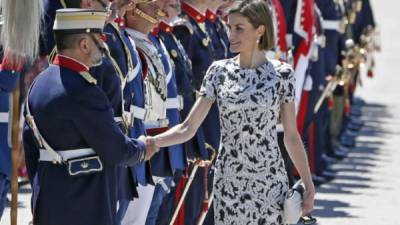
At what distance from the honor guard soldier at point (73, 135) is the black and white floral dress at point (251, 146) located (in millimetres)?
708

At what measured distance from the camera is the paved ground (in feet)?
37.5

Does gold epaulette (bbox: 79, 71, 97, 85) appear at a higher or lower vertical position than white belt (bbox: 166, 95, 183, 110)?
higher

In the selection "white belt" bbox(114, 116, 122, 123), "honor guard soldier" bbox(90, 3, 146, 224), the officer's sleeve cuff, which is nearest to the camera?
the officer's sleeve cuff

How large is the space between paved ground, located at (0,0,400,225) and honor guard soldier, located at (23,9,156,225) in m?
3.58

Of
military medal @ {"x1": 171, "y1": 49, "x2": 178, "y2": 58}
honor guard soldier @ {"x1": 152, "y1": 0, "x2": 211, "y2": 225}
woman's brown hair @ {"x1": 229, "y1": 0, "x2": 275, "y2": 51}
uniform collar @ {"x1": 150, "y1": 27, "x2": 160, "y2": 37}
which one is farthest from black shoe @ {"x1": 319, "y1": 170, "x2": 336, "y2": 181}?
woman's brown hair @ {"x1": 229, "y1": 0, "x2": 275, "y2": 51}

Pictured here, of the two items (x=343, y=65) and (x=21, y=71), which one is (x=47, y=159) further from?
(x=343, y=65)

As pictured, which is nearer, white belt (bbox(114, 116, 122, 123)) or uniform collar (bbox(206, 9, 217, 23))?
white belt (bbox(114, 116, 122, 123))

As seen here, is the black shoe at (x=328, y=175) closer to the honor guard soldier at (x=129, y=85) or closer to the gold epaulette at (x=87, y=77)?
the honor guard soldier at (x=129, y=85)

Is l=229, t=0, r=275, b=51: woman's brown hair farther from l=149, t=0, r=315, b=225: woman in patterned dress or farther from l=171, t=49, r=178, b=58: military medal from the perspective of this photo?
l=171, t=49, r=178, b=58: military medal

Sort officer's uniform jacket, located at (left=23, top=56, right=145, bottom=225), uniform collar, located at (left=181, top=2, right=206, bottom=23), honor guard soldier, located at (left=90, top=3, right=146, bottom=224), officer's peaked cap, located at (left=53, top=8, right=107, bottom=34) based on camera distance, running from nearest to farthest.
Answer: officer's uniform jacket, located at (left=23, top=56, right=145, bottom=225), officer's peaked cap, located at (left=53, top=8, right=107, bottom=34), honor guard soldier, located at (left=90, top=3, right=146, bottom=224), uniform collar, located at (left=181, top=2, right=206, bottom=23)

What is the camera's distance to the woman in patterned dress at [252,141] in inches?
268

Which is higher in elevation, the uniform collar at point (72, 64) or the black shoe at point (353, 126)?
the uniform collar at point (72, 64)

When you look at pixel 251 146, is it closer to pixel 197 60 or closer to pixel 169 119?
pixel 169 119

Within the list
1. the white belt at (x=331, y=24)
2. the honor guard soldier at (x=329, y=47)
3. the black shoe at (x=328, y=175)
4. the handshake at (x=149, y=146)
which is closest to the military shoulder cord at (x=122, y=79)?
the handshake at (x=149, y=146)
